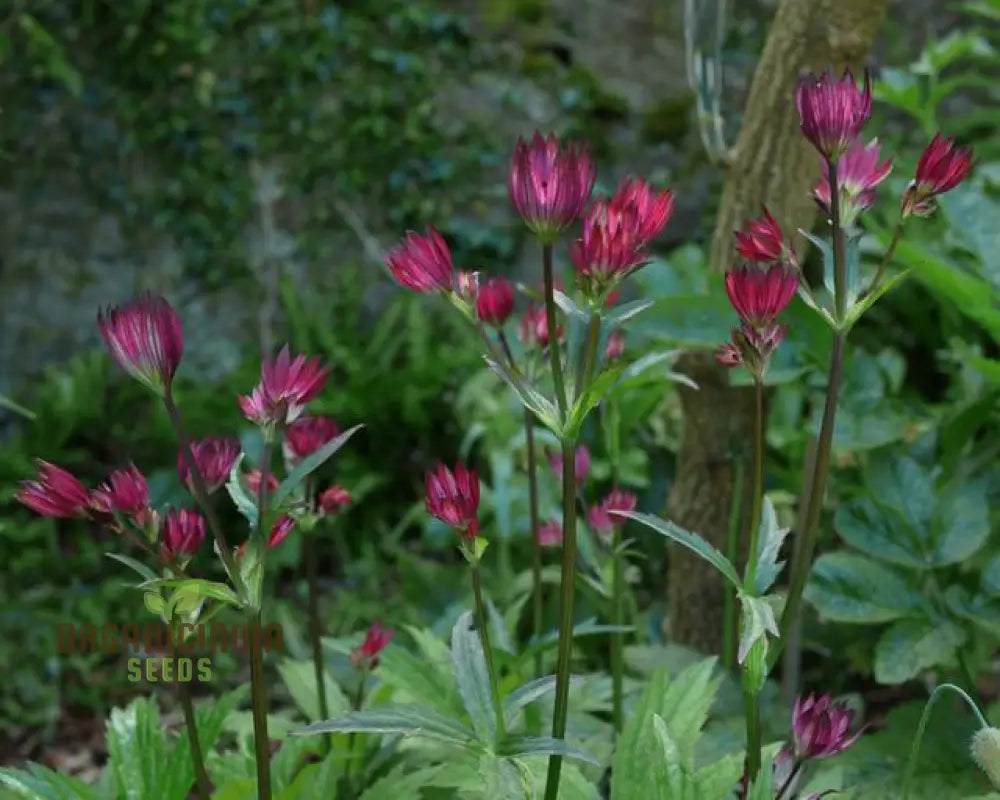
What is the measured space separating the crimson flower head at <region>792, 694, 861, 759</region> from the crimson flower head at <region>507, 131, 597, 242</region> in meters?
→ 0.38

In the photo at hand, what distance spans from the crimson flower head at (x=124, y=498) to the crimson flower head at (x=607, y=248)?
0.33 m

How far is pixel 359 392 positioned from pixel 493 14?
58.9 inches

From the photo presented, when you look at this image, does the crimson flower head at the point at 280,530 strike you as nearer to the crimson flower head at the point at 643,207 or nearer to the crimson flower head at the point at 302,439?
the crimson flower head at the point at 302,439

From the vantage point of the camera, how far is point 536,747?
2.22 ft

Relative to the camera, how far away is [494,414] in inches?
98.0

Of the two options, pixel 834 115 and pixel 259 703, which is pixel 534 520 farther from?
pixel 834 115

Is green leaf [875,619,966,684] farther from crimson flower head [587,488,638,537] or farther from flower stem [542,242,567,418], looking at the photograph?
flower stem [542,242,567,418]

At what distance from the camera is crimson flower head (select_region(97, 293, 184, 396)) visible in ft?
2.10

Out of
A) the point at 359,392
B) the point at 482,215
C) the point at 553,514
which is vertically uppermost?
the point at 482,215

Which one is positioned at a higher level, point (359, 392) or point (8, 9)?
point (8, 9)

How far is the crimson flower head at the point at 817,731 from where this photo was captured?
723mm

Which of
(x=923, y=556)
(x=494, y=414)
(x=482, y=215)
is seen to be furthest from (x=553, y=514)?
(x=482, y=215)

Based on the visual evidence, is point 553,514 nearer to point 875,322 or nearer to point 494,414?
point 494,414

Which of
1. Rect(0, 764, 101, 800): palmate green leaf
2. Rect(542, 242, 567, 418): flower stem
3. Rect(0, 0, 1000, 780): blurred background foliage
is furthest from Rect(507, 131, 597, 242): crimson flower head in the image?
Rect(0, 0, 1000, 780): blurred background foliage
